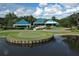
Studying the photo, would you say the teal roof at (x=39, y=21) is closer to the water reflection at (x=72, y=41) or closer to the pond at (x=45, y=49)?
the pond at (x=45, y=49)

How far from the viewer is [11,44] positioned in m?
3.56

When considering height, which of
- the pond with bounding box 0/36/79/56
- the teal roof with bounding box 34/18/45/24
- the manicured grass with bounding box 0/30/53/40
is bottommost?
the pond with bounding box 0/36/79/56

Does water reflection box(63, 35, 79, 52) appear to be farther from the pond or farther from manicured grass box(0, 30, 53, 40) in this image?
manicured grass box(0, 30, 53, 40)

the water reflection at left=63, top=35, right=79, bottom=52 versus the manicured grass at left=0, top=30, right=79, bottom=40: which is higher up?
the manicured grass at left=0, top=30, right=79, bottom=40

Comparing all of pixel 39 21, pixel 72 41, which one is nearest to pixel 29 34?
pixel 39 21

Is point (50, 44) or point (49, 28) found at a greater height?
point (49, 28)

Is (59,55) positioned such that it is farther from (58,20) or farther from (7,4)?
(7,4)

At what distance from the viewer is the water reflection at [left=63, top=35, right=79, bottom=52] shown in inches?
141

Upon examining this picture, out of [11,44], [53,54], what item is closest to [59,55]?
[53,54]

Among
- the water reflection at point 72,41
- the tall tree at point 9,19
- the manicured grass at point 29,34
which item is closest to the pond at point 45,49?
the water reflection at point 72,41

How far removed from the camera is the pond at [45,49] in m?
3.49

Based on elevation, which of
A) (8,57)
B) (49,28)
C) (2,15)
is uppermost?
(2,15)

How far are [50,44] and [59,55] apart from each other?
0.25 m

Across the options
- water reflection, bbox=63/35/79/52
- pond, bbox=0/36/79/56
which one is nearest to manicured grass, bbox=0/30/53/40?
pond, bbox=0/36/79/56
